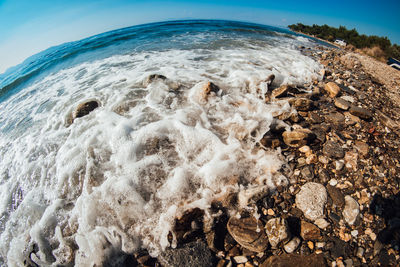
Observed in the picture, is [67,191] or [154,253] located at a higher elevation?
[67,191]

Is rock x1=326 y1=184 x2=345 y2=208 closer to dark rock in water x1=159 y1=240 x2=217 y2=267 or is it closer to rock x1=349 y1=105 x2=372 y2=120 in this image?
dark rock in water x1=159 y1=240 x2=217 y2=267

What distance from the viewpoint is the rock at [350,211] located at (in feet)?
6.31

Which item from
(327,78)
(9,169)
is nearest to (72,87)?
(9,169)

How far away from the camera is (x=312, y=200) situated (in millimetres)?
2125

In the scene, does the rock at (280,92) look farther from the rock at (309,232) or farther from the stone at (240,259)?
the stone at (240,259)

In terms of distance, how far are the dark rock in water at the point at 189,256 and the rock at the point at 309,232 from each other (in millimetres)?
1075

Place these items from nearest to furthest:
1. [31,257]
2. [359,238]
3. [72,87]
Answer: [359,238] → [31,257] → [72,87]

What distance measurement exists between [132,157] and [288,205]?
2508 millimetres

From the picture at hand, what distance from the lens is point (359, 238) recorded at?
5.84ft

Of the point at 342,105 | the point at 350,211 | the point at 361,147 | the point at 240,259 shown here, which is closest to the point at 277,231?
the point at 240,259

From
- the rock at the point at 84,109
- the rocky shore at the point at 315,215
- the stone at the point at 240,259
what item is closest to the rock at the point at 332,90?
the rocky shore at the point at 315,215

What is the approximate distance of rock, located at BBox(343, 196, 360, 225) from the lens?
1924 mm

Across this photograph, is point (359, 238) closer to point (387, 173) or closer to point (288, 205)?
point (288, 205)

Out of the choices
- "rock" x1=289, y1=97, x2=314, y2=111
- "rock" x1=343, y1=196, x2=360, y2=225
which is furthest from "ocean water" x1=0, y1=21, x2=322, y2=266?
"rock" x1=343, y1=196, x2=360, y2=225
